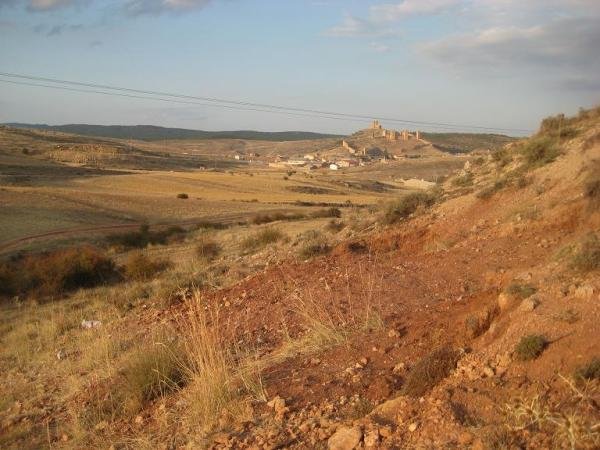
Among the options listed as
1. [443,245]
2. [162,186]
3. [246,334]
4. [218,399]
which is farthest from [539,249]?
[162,186]

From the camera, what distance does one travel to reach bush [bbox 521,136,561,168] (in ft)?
51.2

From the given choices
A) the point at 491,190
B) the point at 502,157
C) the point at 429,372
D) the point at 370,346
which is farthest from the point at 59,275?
the point at 429,372

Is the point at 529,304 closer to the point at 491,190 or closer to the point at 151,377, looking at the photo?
the point at 151,377

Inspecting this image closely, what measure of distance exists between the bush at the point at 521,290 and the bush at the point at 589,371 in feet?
6.28

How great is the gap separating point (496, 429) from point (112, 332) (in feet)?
30.0

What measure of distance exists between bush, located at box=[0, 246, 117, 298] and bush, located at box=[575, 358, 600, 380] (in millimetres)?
19173

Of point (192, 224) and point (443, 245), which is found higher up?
point (443, 245)

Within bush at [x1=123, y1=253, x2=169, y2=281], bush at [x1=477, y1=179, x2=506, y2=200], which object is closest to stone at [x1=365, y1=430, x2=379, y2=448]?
bush at [x1=477, y1=179, x2=506, y2=200]

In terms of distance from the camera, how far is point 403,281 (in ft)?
33.1

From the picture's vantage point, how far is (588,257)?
22.2 feet

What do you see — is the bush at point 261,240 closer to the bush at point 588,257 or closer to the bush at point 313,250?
the bush at point 313,250

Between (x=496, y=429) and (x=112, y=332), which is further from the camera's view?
(x=112, y=332)

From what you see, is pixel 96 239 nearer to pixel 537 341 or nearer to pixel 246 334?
pixel 246 334

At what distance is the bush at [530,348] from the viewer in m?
5.19
